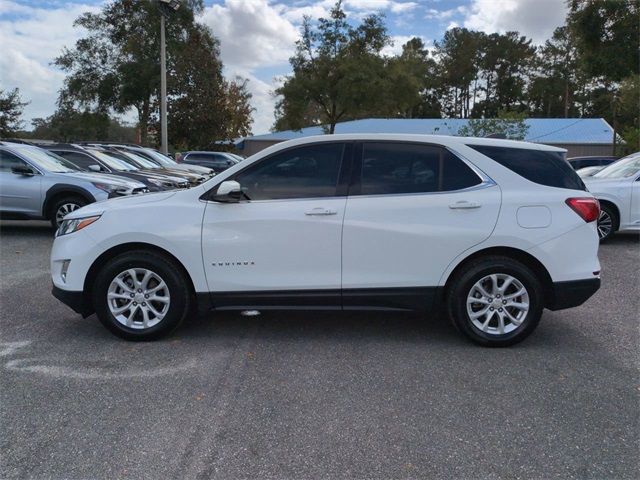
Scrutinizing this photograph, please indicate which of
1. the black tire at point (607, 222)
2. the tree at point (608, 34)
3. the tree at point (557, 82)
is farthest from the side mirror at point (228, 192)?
the tree at point (557, 82)

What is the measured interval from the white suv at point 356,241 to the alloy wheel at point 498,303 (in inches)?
0.4

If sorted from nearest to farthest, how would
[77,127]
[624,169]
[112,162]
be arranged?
[624,169], [112,162], [77,127]

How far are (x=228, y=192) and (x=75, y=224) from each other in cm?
145

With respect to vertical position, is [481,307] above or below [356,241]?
below

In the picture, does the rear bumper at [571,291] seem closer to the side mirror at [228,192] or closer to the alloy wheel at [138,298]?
the side mirror at [228,192]

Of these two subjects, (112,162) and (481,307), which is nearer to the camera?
(481,307)

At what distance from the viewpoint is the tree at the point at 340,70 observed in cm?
3144

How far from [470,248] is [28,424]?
11.3 feet

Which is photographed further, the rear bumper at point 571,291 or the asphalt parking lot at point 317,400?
the rear bumper at point 571,291

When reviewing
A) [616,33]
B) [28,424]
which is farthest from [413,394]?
[616,33]

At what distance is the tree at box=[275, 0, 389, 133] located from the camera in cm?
3144

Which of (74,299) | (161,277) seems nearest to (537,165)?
(161,277)

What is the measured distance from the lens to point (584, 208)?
4.59 meters

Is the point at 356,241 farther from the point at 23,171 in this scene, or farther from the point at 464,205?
the point at 23,171
